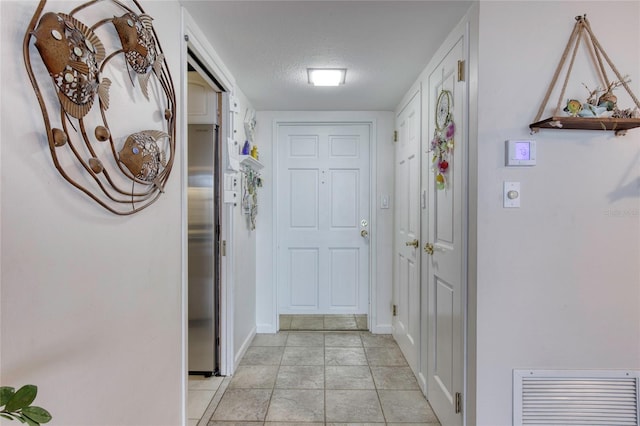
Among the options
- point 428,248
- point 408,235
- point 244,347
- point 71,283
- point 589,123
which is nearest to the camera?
point 71,283

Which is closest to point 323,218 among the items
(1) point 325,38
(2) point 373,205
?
(2) point 373,205

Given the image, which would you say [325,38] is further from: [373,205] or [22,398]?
[22,398]

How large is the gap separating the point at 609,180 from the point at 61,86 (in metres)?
2.01

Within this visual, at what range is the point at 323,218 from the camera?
334cm

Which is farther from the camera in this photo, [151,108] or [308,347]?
[308,347]

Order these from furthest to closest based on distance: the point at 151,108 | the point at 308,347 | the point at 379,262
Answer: the point at 379,262
the point at 308,347
the point at 151,108

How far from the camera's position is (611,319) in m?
1.41

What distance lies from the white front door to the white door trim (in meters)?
0.96

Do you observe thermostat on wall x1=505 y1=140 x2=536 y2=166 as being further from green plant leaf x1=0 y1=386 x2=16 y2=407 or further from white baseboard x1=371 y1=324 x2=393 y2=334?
white baseboard x1=371 y1=324 x2=393 y2=334

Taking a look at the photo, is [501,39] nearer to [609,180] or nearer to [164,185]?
[609,180]

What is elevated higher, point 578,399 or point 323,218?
point 323,218

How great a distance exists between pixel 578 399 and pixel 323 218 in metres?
2.34

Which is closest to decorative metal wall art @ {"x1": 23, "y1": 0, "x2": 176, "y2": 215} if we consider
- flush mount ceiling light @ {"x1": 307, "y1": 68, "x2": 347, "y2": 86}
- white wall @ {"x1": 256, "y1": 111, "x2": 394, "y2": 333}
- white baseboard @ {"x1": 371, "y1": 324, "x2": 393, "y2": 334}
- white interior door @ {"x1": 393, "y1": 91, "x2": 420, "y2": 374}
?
flush mount ceiling light @ {"x1": 307, "y1": 68, "x2": 347, "y2": 86}

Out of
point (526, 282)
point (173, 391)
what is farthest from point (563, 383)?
point (173, 391)
